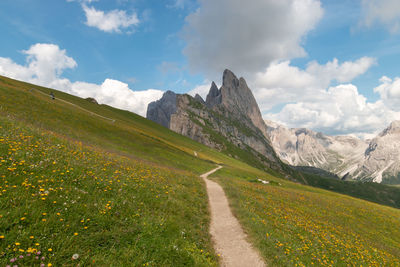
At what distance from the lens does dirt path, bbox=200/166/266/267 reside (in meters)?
9.23

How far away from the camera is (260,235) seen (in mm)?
11664

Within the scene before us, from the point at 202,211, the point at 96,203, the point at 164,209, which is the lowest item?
the point at 202,211

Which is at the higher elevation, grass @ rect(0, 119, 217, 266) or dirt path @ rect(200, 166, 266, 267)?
grass @ rect(0, 119, 217, 266)

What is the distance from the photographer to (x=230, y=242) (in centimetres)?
1080

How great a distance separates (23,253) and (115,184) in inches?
248

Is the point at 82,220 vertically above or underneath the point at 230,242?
above

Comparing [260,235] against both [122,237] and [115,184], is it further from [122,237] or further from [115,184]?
[115,184]

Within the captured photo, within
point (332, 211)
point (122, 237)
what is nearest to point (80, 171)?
point (122, 237)

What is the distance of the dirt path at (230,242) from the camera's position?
364 inches

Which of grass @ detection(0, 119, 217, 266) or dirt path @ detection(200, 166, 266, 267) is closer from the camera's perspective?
grass @ detection(0, 119, 217, 266)

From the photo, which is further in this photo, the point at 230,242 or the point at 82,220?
the point at 230,242

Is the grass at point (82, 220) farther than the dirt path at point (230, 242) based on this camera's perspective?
No

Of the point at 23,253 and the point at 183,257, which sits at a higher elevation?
the point at 23,253

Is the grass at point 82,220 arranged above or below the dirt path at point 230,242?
above
